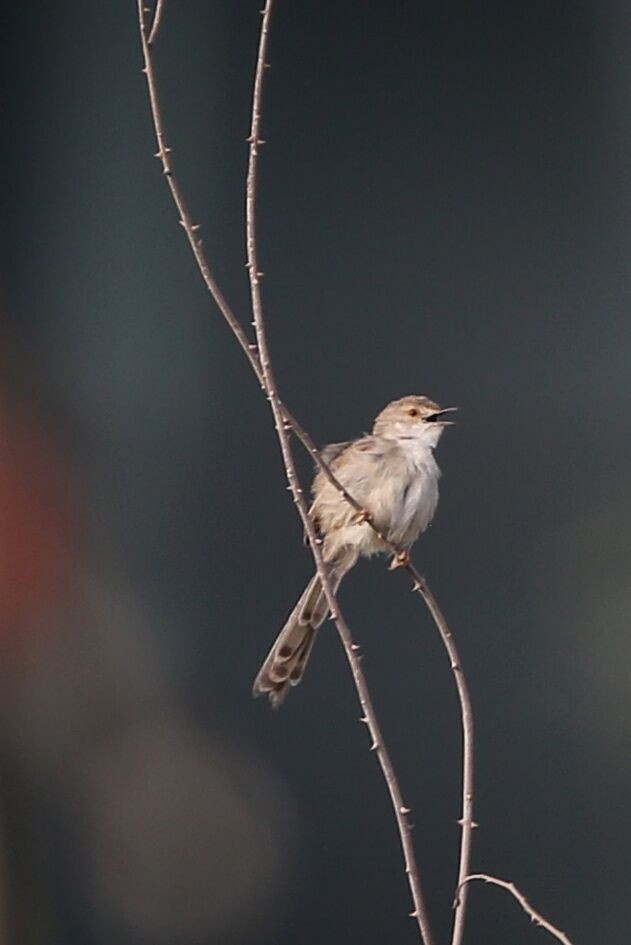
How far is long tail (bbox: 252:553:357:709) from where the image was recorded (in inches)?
164

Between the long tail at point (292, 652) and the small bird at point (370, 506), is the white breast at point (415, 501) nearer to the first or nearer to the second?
the small bird at point (370, 506)

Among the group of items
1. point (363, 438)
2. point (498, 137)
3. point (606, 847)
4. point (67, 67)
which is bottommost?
point (606, 847)

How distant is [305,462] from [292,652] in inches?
60.0

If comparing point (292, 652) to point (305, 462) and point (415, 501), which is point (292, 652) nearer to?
point (415, 501)

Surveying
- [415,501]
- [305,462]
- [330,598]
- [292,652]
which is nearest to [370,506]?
[415,501]

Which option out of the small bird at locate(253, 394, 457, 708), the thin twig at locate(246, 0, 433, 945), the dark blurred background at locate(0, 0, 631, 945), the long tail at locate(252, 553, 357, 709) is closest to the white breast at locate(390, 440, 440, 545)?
the small bird at locate(253, 394, 457, 708)

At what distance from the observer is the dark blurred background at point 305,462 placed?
580 cm

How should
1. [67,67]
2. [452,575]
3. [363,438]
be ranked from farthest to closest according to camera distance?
[67,67], [452,575], [363,438]

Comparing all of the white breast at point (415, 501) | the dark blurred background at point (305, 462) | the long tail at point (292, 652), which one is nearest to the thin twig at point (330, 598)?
the long tail at point (292, 652)

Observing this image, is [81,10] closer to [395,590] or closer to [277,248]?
[277,248]

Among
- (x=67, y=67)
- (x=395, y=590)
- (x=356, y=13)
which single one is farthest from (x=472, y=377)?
(x=67, y=67)

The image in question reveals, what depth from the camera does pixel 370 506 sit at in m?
4.25

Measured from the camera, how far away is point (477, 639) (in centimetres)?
579

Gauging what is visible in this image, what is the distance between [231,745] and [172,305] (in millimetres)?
1572
